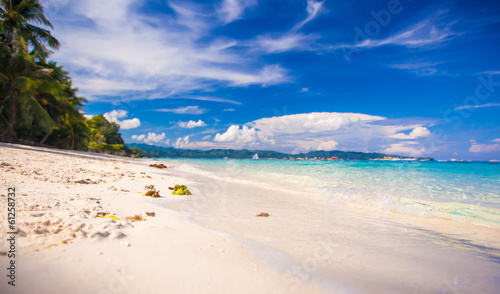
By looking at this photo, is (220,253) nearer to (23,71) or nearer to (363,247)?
(363,247)

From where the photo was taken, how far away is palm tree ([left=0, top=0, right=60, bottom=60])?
17.3 metres

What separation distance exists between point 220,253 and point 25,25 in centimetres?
2684

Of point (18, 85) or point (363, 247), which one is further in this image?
point (18, 85)

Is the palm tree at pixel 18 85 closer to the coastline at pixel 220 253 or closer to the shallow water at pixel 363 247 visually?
the coastline at pixel 220 253

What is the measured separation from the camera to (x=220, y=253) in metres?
2.55

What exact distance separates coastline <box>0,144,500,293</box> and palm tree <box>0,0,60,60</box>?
68.5 feet

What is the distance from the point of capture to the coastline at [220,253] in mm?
1839

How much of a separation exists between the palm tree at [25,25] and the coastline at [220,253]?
68.5 feet

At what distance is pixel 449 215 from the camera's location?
6.07 meters

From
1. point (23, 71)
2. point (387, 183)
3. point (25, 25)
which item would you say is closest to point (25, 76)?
point (23, 71)

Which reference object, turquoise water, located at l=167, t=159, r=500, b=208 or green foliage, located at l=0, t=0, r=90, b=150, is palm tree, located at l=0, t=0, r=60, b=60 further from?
turquoise water, located at l=167, t=159, r=500, b=208

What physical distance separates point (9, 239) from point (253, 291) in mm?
2238

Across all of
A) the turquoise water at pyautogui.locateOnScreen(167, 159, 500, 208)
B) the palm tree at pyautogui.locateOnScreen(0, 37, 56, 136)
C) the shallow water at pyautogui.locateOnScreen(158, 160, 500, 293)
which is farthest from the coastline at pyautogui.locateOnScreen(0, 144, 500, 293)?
the palm tree at pyautogui.locateOnScreen(0, 37, 56, 136)

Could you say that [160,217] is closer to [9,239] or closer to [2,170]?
[9,239]
